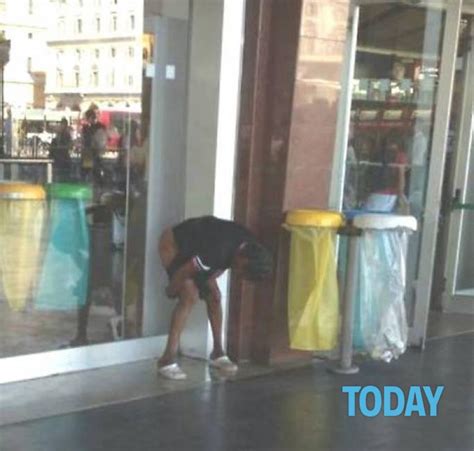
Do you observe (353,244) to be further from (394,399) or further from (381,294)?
(394,399)

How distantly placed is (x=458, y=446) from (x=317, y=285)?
1.29 meters

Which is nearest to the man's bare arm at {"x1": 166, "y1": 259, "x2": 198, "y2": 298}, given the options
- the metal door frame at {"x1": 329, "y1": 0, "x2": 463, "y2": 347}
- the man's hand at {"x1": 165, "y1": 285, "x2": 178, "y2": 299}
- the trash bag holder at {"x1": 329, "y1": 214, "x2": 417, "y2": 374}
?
the man's hand at {"x1": 165, "y1": 285, "x2": 178, "y2": 299}

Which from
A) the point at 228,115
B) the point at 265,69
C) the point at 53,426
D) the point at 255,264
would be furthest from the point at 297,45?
the point at 53,426

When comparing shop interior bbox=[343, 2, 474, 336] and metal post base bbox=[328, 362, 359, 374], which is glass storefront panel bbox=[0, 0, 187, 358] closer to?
metal post base bbox=[328, 362, 359, 374]

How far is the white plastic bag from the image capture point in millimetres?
5074

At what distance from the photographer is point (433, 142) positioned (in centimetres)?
590

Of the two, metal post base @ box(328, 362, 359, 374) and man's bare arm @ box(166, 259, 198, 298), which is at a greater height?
man's bare arm @ box(166, 259, 198, 298)

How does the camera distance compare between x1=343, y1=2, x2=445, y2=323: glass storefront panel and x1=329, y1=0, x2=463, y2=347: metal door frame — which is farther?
x1=343, y1=2, x2=445, y2=323: glass storefront panel

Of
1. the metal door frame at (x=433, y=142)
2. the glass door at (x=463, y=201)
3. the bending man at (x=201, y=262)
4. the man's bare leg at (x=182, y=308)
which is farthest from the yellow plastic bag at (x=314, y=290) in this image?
the glass door at (x=463, y=201)

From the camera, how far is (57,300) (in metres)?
5.12

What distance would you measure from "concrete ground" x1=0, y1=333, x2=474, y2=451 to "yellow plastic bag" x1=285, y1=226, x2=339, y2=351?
284 millimetres

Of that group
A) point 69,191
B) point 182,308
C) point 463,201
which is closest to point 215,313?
point 182,308

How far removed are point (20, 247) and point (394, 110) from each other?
3.02 metres

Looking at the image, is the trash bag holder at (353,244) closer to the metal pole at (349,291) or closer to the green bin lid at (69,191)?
the metal pole at (349,291)
